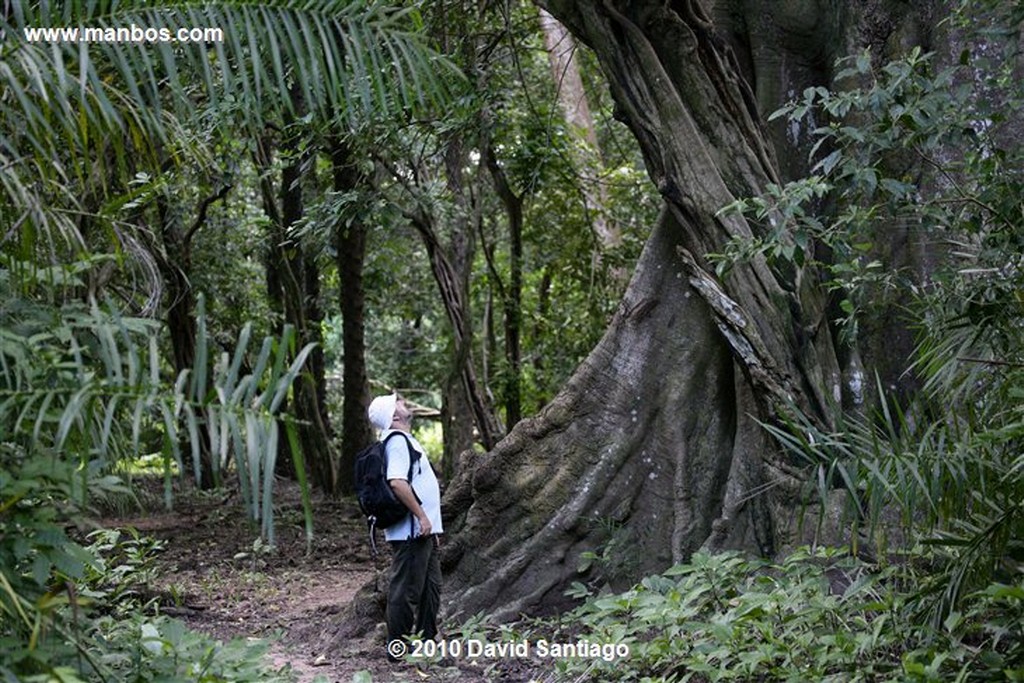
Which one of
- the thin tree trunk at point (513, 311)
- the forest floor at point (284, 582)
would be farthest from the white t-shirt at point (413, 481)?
the thin tree trunk at point (513, 311)

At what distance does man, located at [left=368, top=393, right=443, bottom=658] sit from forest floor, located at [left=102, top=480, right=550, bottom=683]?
299 millimetres

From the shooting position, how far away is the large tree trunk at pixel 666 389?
289 inches

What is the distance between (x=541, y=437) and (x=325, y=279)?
11.2 meters

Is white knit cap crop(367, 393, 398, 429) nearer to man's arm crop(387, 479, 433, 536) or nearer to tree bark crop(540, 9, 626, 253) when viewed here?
man's arm crop(387, 479, 433, 536)

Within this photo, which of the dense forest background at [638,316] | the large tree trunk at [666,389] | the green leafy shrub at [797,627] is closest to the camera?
the dense forest background at [638,316]

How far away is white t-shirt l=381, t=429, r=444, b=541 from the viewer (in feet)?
22.5

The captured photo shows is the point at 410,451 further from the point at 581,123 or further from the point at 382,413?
the point at 581,123

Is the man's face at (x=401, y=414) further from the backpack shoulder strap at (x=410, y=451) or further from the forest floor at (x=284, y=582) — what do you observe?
the forest floor at (x=284, y=582)

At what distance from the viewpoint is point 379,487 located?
22.5ft

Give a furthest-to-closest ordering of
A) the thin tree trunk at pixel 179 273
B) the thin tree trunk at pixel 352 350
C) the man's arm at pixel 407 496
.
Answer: the thin tree trunk at pixel 352 350
the thin tree trunk at pixel 179 273
the man's arm at pixel 407 496

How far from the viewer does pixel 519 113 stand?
1196 cm

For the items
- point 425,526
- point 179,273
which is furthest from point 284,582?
point 179,273

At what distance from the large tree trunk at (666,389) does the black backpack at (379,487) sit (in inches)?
41.7

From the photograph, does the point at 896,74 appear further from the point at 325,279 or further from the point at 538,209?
the point at 325,279
